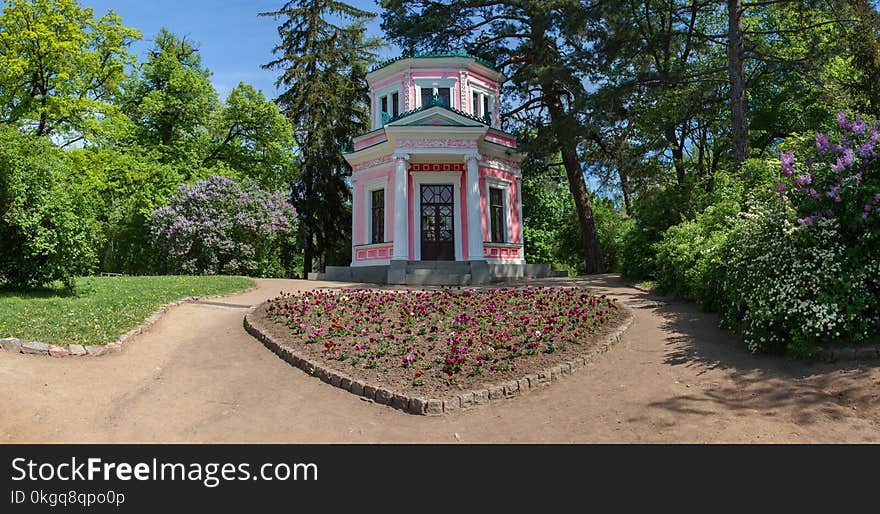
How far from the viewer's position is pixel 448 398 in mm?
6387

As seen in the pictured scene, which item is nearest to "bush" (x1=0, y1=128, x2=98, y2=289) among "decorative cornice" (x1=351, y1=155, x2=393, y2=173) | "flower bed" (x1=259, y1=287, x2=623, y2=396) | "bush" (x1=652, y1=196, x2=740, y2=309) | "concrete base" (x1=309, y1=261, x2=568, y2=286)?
"flower bed" (x1=259, y1=287, x2=623, y2=396)

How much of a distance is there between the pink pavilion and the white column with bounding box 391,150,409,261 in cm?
4

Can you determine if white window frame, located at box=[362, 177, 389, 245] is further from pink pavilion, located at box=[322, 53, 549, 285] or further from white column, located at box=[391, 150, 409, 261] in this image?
white column, located at box=[391, 150, 409, 261]

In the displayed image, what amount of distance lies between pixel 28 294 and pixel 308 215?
59.0ft

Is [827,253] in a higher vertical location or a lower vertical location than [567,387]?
higher

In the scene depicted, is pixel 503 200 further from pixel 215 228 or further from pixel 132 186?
pixel 132 186

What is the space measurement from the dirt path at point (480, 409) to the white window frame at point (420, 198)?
12.8m

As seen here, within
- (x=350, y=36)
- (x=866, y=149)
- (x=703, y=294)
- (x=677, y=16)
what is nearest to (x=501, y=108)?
(x=677, y=16)

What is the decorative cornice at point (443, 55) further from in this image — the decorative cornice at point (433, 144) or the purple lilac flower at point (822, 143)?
the purple lilac flower at point (822, 143)

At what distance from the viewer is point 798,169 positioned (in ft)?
27.0

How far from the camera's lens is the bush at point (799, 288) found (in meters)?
6.74

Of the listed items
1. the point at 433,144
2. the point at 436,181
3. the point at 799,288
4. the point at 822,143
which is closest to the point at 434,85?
the point at 433,144
